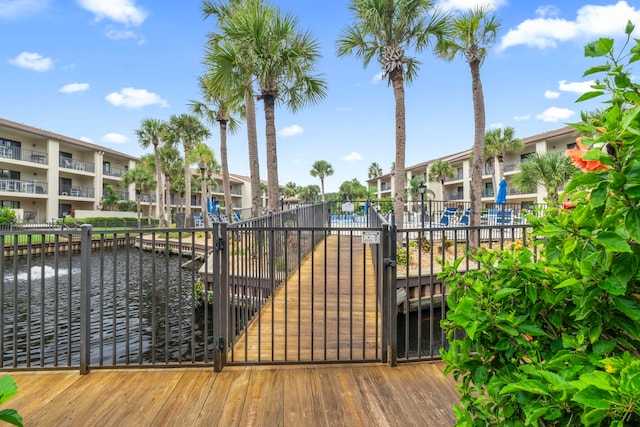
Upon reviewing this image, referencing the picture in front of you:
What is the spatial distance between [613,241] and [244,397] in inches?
99.6

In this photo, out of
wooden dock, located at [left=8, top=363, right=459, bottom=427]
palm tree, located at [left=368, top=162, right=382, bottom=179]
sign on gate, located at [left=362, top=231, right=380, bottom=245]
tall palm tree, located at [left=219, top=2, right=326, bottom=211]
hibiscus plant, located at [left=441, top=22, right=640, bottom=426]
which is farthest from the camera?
palm tree, located at [left=368, top=162, right=382, bottom=179]

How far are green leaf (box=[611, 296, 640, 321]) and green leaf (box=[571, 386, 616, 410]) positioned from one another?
288mm

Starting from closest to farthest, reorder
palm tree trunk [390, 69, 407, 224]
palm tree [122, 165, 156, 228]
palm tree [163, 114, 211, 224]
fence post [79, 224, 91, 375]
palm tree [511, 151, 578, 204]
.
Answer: fence post [79, 224, 91, 375] → palm tree trunk [390, 69, 407, 224] → palm tree [511, 151, 578, 204] → palm tree [163, 114, 211, 224] → palm tree [122, 165, 156, 228]

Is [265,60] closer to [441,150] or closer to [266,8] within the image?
[266,8]

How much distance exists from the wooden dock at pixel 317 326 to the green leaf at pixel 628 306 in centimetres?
181

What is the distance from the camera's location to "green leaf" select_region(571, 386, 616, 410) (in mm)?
647

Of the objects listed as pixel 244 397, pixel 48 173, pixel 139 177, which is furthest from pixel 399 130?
pixel 139 177

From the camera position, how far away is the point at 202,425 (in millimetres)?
2072

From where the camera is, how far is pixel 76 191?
28078mm

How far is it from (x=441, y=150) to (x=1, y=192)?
150ft

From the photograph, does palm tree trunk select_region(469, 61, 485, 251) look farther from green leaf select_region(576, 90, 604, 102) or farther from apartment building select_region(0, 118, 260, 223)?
apartment building select_region(0, 118, 260, 223)

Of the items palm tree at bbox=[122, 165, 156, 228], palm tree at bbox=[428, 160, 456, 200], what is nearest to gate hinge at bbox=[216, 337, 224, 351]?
palm tree at bbox=[428, 160, 456, 200]

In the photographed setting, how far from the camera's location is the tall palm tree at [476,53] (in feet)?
31.5

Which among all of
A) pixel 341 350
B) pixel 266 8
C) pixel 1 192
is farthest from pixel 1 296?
pixel 1 192
